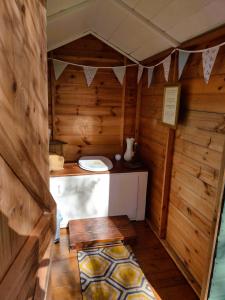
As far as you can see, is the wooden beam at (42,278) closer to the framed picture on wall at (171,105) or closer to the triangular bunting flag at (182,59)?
the framed picture on wall at (171,105)

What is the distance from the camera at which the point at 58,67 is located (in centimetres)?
254

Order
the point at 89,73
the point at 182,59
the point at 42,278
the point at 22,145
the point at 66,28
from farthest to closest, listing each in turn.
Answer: the point at 89,73 < the point at 66,28 < the point at 182,59 < the point at 42,278 < the point at 22,145

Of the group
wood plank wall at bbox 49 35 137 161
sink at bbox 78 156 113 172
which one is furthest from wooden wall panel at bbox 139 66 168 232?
sink at bbox 78 156 113 172

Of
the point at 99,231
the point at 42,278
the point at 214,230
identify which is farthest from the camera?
the point at 99,231

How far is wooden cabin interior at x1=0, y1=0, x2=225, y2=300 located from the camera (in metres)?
0.65

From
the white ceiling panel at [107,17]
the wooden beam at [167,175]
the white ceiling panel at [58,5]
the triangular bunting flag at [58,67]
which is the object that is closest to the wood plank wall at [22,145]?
the white ceiling panel at [58,5]

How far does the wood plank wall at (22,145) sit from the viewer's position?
54 cm

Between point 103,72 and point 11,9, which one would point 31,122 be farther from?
point 103,72

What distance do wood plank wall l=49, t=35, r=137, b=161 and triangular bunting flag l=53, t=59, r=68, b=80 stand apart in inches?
2.1

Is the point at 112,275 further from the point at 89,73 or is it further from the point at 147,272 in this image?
the point at 89,73

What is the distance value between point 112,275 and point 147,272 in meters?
0.30

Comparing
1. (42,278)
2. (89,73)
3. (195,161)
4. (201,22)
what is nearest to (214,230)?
(195,161)

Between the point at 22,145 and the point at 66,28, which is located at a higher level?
the point at 66,28

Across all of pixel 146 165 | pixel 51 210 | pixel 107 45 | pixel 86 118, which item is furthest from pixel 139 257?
pixel 107 45
